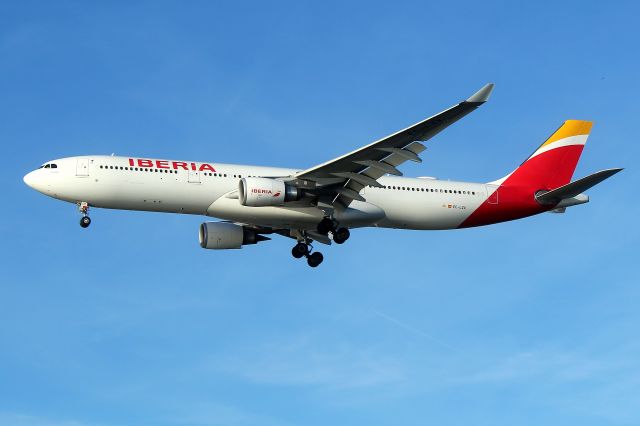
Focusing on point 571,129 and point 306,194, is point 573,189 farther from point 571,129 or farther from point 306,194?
point 306,194

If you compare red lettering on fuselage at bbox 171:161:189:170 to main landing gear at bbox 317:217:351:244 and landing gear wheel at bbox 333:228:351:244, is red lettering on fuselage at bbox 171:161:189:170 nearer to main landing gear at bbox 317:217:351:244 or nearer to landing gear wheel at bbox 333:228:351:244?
main landing gear at bbox 317:217:351:244

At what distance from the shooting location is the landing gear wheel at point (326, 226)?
1831 inches

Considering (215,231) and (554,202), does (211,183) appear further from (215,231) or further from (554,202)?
(554,202)

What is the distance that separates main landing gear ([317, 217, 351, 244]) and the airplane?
4 cm

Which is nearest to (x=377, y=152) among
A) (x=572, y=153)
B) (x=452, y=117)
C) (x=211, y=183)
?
(x=452, y=117)

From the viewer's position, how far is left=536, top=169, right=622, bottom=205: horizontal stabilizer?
4469 centimetres

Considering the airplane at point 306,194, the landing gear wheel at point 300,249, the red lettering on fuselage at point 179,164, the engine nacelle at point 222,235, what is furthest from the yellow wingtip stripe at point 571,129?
the red lettering on fuselage at point 179,164

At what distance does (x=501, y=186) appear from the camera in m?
50.8

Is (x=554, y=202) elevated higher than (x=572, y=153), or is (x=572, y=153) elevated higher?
(x=572, y=153)

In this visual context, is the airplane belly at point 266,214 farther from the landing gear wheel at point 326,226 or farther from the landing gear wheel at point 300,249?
the landing gear wheel at point 300,249

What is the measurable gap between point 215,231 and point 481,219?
12.8 m

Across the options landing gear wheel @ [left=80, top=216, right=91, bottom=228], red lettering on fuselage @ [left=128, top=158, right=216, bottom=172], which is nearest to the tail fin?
red lettering on fuselage @ [left=128, top=158, right=216, bottom=172]

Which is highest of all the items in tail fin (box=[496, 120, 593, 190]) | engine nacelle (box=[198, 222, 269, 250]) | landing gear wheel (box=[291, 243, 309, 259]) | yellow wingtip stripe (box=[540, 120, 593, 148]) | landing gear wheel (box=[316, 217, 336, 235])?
yellow wingtip stripe (box=[540, 120, 593, 148])

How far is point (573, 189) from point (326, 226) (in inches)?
459
